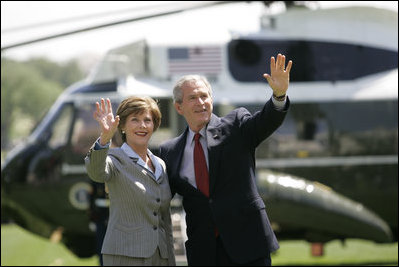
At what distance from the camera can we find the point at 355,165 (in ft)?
21.8

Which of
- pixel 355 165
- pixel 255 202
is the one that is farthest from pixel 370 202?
pixel 255 202

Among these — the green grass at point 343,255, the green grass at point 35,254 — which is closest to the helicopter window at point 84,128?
the green grass at point 35,254

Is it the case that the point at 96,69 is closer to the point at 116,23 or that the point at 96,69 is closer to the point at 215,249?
the point at 116,23

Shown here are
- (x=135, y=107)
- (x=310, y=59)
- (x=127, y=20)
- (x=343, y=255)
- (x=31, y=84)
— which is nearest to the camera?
(x=135, y=107)

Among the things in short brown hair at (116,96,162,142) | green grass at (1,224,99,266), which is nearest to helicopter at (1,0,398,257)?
green grass at (1,224,99,266)

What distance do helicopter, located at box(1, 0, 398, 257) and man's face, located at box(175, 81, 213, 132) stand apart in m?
3.90

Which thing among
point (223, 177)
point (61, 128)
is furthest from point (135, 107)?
point (61, 128)

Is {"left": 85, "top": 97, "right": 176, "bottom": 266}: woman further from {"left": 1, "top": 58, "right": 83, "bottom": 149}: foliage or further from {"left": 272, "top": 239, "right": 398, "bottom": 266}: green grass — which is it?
{"left": 1, "top": 58, "right": 83, "bottom": 149}: foliage

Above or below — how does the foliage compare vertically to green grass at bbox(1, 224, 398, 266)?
above

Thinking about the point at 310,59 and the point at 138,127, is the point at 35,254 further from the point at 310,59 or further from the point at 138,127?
the point at 138,127

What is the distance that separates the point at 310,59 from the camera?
6.77 meters

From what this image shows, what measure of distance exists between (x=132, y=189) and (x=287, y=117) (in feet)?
14.3

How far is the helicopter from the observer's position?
659 centimetres

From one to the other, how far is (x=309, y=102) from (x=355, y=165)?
30.9 inches
